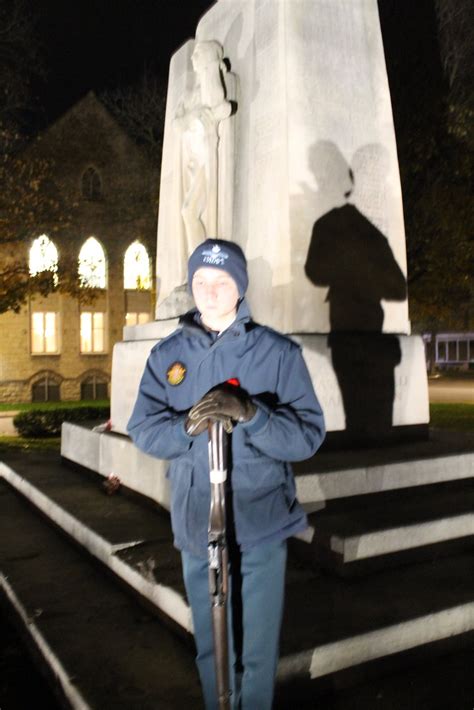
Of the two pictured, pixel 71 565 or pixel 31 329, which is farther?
pixel 31 329

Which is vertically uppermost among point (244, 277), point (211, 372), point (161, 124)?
point (161, 124)

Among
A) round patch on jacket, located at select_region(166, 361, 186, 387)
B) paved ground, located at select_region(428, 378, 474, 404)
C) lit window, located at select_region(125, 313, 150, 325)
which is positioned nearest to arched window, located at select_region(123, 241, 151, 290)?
lit window, located at select_region(125, 313, 150, 325)

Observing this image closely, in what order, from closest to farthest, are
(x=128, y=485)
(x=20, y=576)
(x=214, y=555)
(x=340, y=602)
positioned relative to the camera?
(x=214, y=555)
(x=340, y=602)
(x=20, y=576)
(x=128, y=485)

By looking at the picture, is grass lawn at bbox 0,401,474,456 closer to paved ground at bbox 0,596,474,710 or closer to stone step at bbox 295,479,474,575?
stone step at bbox 295,479,474,575

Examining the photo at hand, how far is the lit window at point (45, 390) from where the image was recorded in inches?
1103

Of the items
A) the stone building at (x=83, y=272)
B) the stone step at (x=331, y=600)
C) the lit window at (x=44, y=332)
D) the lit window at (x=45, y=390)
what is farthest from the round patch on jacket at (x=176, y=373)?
the lit window at (x=44, y=332)

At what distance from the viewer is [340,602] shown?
3.50 metres

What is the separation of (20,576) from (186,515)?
247 cm

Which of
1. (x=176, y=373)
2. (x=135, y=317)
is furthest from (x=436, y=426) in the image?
(x=135, y=317)

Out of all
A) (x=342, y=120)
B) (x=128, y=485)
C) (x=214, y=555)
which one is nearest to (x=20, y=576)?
(x=128, y=485)

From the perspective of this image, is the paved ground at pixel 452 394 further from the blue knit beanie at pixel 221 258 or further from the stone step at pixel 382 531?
the blue knit beanie at pixel 221 258

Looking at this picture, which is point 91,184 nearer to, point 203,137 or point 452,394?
point 452,394

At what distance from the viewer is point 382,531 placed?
156 inches

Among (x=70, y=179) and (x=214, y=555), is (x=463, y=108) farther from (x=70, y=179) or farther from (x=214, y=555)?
(x=70, y=179)
